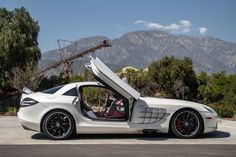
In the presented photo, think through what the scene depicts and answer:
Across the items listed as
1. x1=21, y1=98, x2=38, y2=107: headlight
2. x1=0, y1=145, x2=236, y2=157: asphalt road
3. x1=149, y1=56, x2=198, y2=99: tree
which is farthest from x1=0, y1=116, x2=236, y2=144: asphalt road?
x1=149, y1=56, x2=198, y2=99: tree

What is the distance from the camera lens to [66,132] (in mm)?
8961

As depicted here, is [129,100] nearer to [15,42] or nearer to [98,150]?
[98,150]

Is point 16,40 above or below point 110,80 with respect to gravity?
above

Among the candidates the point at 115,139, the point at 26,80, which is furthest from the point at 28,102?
the point at 26,80

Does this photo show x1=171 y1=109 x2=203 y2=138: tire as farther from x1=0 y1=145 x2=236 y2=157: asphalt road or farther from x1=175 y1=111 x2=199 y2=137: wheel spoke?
x1=0 y1=145 x2=236 y2=157: asphalt road

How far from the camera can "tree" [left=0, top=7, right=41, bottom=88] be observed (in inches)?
1220

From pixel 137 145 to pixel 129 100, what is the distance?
1.25m

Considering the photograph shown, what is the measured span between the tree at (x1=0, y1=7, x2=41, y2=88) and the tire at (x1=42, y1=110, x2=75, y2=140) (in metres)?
21.7

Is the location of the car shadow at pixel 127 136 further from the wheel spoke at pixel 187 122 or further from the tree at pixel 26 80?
the tree at pixel 26 80

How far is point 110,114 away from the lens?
30.6ft

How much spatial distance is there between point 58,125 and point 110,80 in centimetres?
144

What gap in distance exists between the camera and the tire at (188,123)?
9203 millimetres

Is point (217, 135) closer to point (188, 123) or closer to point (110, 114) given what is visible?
point (188, 123)

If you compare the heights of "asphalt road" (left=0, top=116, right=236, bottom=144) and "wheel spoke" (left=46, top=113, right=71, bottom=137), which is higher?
"wheel spoke" (left=46, top=113, right=71, bottom=137)
